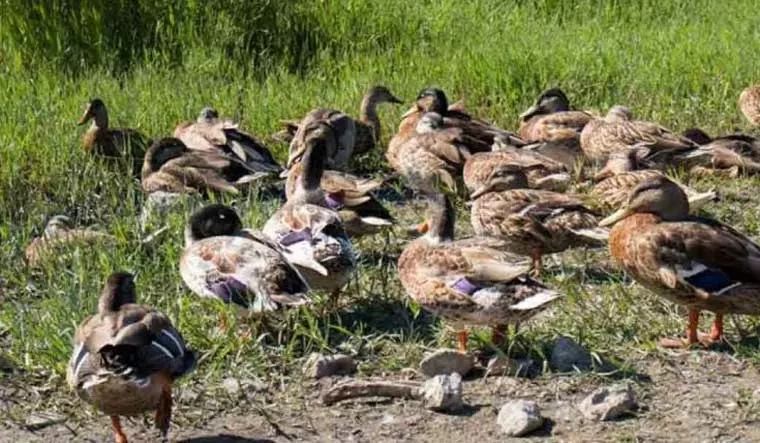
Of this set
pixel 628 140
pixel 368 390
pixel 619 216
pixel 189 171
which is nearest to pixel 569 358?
pixel 368 390

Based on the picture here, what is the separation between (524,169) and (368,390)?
339cm

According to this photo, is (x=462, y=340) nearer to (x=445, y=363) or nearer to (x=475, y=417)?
(x=445, y=363)

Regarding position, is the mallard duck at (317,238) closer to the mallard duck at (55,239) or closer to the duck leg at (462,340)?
the duck leg at (462,340)

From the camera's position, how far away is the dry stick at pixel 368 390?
6875 millimetres

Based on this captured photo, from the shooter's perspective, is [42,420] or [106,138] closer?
[42,420]

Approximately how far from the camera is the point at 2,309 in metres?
8.13

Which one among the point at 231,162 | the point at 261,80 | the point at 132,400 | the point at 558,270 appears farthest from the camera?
the point at 261,80

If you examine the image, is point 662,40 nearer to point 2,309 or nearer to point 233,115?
point 233,115

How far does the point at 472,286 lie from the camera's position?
7117mm

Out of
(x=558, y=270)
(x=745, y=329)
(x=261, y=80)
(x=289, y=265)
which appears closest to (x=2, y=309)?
(x=289, y=265)

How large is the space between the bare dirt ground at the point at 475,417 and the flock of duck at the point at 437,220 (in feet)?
1.08

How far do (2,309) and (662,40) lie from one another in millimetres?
8508

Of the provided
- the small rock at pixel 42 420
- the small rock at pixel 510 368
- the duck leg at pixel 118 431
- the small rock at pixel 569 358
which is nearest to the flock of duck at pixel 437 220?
the duck leg at pixel 118 431

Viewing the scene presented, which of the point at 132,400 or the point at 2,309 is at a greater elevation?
the point at 132,400
